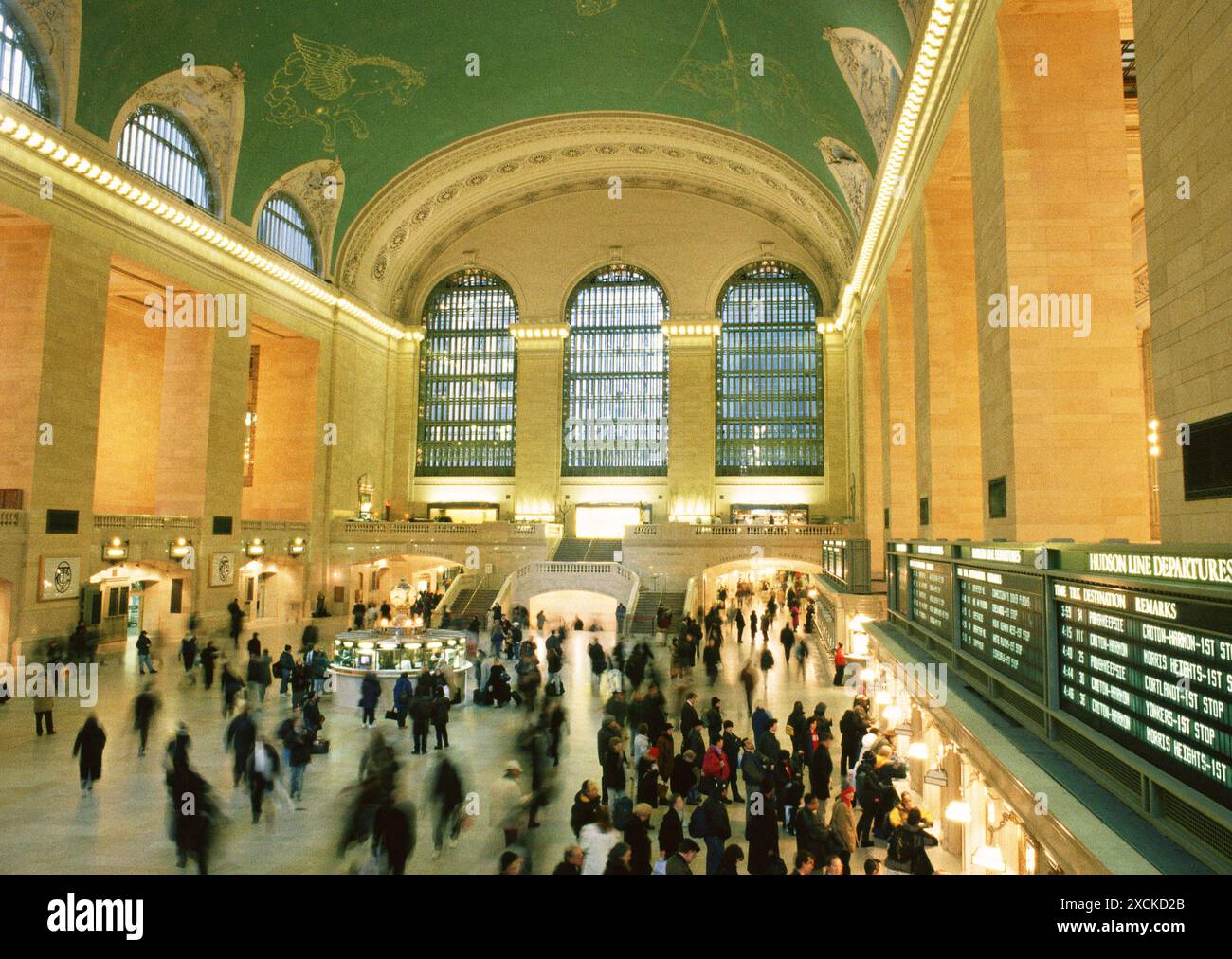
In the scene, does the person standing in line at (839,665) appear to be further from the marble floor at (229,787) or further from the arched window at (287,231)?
the arched window at (287,231)

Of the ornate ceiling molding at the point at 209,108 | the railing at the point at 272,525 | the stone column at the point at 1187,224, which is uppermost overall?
the ornate ceiling molding at the point at 209,108

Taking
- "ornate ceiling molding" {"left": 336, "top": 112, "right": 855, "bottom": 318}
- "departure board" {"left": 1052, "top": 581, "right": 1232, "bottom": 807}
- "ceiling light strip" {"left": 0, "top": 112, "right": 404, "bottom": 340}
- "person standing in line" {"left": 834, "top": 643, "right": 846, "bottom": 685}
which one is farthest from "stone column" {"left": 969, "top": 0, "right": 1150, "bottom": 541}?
"ceiling light strip" {"left": 0, "top": 112, "right": 404, "bottom": 340}

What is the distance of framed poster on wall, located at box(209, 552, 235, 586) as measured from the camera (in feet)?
73.0

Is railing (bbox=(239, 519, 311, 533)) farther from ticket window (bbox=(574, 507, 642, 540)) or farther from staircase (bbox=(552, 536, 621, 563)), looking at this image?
ticket window (bbox=(574, 507, 642, 540))

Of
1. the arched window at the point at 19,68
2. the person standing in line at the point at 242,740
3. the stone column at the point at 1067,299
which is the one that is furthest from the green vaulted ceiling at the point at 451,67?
the person standing in line at the point at 242,740

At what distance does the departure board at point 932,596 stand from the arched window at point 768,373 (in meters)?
23.3

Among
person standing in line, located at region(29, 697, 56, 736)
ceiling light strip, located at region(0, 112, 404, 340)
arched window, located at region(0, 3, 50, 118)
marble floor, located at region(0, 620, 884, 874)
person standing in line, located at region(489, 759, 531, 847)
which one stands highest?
arched window, located at region(0, 3, 50, 118)

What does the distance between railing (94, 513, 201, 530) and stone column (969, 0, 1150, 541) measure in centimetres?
1884

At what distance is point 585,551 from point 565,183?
14.8 meters

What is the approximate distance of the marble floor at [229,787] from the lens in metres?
6.96

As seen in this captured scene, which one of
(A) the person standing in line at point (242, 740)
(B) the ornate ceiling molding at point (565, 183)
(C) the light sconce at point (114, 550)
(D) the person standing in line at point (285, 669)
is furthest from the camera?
(B) the ornate ceiling molding at point (565, 183)

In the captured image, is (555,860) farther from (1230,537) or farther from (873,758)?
(1230,537)

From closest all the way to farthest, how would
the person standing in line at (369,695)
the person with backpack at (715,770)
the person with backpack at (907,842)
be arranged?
the person with backpack at (907,842) < the person with backpack at (715,770) < the person standing in line at (369,695)

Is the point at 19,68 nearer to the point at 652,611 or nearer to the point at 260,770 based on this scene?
the point at 260,770
